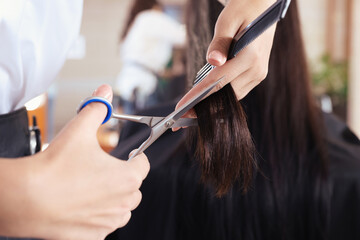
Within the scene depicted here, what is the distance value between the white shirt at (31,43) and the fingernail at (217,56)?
9.4 inches

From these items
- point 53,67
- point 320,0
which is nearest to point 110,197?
point 53,67

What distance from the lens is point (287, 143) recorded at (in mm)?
892

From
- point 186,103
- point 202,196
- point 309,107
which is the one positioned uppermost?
point 186,103

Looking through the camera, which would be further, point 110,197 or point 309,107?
point 309,107

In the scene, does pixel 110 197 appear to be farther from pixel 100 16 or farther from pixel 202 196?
pixel 100 16

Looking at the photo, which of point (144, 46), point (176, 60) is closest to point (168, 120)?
point (144, 46)

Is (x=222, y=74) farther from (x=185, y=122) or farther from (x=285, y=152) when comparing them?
(x=285, y=152)

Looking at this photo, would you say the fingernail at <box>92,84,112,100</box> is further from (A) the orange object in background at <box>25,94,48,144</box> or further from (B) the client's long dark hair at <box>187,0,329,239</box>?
(A) the orange object in background at <box>25,94,48,144</box>

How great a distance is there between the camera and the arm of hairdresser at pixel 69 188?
328 millimetres

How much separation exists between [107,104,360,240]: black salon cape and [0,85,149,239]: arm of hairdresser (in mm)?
494

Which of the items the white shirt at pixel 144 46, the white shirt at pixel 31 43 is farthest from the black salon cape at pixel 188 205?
the white shirt at pixel 144 46

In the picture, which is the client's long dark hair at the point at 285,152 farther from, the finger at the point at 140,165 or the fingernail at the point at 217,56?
the finger at the point at 140,165

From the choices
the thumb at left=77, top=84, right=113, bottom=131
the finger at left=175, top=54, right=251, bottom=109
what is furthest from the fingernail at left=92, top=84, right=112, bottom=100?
the finger at left=175, top=54, right=251, bottom=109

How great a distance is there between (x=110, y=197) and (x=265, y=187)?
1.79 feet
